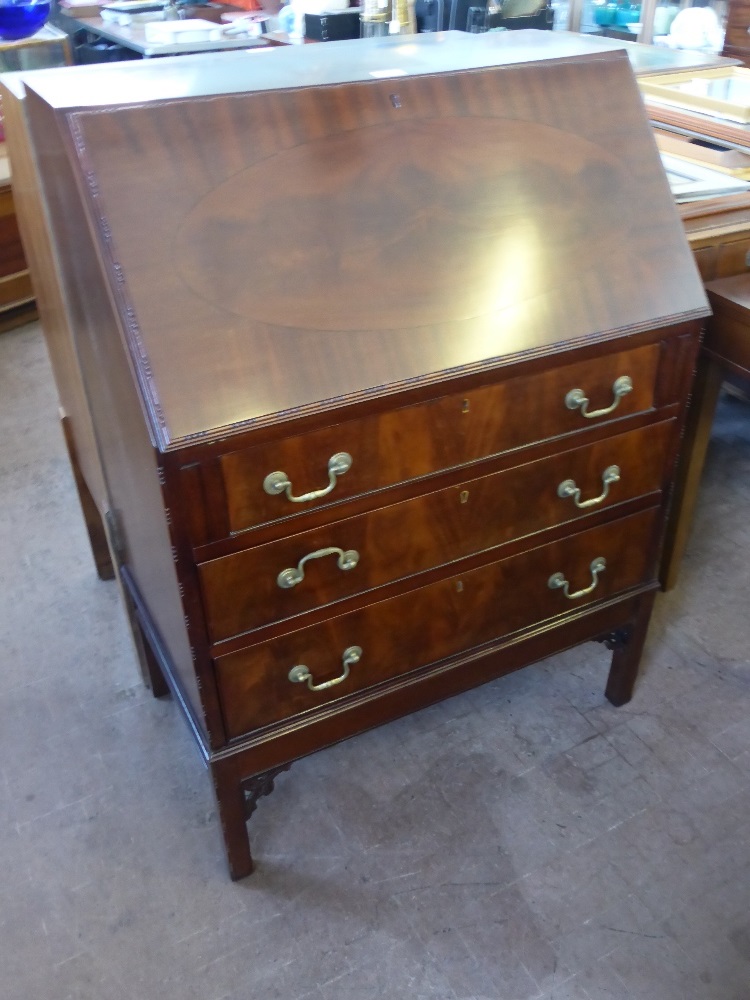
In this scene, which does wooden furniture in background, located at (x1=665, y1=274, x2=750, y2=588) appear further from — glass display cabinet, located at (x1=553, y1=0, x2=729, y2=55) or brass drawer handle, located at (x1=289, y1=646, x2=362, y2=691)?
glass display cabinet, located at (x1=553, y1=0, x2=729, y2=55)

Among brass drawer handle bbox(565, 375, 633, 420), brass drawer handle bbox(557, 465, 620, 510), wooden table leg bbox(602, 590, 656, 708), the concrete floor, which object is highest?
brass drawer handle bbox(565, 375, 633, 420)

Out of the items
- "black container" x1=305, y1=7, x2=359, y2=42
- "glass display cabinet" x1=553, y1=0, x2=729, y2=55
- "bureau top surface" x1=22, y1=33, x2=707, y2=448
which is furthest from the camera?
"glass display cabinet" x1=553, y1=0, x2=729, y2=55

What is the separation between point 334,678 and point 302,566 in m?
0.23

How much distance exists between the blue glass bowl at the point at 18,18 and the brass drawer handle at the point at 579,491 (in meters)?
3.40

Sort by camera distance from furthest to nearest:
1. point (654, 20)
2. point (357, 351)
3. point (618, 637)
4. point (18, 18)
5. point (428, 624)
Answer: point (18, 18) → point (654, 20) → point (618, 637) → point (428, 624) → point (357, 351)

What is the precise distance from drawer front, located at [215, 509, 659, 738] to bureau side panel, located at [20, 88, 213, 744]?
0.31 feet

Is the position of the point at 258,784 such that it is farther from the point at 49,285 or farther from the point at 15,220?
the point at 15,220

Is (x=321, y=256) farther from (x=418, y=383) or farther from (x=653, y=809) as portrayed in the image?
(x=653, y=809)

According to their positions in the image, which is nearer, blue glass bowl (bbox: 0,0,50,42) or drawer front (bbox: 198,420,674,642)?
drawer front (bbox: 198,420,674,642)

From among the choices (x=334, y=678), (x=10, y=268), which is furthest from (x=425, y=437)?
(x=10, y=268)

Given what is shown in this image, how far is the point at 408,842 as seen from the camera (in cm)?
139

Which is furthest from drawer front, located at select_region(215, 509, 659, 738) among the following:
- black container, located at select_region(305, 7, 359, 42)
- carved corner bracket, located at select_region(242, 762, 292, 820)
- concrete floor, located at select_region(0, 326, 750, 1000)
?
black container, located at select_region(305, 7, 359, 42)

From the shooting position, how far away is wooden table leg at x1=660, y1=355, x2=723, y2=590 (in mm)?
1607

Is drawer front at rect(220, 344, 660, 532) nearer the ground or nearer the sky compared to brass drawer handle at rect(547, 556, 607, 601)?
nearer the sky
